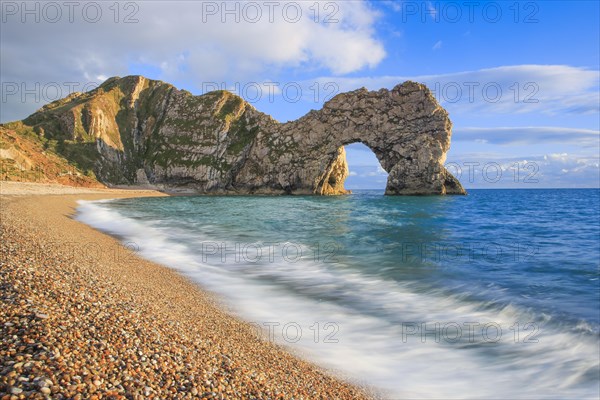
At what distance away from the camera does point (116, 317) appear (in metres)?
7.27

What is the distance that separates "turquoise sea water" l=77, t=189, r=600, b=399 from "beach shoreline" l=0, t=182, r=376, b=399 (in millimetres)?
1546

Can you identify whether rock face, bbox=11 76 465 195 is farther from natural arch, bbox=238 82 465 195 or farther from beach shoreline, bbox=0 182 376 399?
beach shoreline, bbox=0 182 376 399

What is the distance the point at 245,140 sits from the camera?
421ft

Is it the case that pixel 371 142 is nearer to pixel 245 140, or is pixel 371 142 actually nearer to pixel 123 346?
pixel 245 140

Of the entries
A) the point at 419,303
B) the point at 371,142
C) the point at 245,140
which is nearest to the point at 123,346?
the point at 419,303

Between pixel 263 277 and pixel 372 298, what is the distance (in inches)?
204

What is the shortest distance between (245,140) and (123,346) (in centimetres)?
12547

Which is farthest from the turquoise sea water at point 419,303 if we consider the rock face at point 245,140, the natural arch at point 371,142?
the rock face at point 245,140

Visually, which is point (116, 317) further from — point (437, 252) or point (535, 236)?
point (535, 236)

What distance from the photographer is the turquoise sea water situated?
29.9 ft

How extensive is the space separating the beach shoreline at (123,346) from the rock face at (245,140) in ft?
351

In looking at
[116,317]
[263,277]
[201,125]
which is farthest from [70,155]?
[116,317]

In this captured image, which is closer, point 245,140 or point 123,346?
point 123,346

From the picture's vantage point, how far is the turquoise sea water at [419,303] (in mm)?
9117
